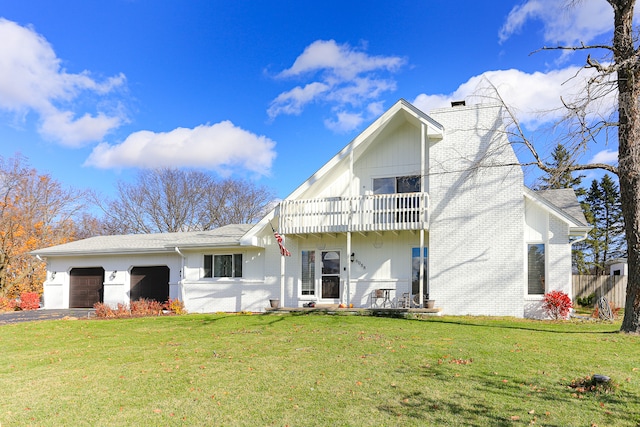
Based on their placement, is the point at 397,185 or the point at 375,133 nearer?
the point at 375,133

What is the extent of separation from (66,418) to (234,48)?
61.8 feet

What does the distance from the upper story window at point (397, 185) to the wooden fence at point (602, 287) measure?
966 centimetres

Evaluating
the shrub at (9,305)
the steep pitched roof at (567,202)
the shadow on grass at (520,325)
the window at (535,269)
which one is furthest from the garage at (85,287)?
the steep pitched roof at (567,202)

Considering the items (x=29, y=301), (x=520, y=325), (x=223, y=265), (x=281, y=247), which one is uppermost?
(x=281, y=247)

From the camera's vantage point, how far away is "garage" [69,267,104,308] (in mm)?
22031

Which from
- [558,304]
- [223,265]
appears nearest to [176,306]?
[223,265]

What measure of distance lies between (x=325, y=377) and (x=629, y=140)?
29.7 ft

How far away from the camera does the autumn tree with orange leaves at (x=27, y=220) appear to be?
1080 inches

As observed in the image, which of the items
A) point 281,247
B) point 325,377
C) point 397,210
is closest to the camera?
point 325,377

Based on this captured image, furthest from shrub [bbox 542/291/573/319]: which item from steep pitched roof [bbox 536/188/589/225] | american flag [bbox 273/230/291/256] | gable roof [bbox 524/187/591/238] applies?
american flag [bbox 273/230/291/256]

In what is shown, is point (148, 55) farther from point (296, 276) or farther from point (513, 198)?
point (513, 198)

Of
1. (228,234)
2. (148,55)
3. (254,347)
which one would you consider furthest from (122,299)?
(254,347)

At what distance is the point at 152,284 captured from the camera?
21.2 metres

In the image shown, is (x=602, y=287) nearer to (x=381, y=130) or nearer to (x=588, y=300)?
(x=588, y=300)
